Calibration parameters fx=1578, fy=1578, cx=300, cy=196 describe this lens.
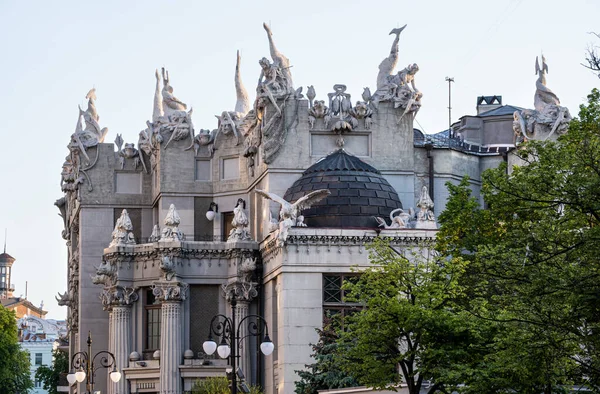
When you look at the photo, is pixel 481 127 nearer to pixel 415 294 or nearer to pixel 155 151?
pixel 155 151

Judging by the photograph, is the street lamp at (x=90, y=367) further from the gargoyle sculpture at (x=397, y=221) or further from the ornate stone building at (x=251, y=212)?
the gargoyle sculpture at (x=397, y=221)

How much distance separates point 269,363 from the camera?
2899 inches

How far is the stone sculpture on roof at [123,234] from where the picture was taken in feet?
258

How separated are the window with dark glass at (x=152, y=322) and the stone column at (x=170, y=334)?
176cm

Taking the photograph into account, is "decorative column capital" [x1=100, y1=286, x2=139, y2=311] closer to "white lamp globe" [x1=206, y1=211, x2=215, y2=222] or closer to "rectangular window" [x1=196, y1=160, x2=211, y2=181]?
"white lamp globe" [x1=206, y1=211, x2=215, y2=222]

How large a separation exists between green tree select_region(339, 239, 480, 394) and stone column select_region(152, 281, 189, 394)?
2012cm

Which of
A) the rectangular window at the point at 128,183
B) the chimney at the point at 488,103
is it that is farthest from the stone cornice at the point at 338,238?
the chimney at the point at 488,103

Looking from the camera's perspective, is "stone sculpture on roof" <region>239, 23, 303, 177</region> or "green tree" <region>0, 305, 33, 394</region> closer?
"stone sculpture on roof" <region>239, 23, 303, 177</region>

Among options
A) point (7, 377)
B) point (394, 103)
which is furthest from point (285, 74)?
point (7, 377)

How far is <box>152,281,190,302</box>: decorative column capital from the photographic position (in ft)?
249

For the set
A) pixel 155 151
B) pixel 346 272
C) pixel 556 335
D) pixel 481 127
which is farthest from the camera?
pixel 481 127

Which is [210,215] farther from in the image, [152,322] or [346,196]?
[346,196]

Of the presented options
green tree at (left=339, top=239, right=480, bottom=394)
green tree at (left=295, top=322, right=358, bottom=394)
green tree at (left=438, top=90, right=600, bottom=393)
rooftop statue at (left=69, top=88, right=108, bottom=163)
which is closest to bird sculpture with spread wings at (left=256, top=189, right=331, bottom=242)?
green tree at (left=295, top=322, right=358, bottom=394)

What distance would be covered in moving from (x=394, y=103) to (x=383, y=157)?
9.04 feet
